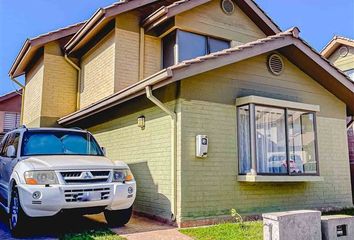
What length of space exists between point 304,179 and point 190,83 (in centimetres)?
371

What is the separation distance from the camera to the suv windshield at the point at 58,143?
22.6 ft

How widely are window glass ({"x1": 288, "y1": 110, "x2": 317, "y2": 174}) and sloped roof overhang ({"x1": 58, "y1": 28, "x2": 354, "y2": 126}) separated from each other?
129cm

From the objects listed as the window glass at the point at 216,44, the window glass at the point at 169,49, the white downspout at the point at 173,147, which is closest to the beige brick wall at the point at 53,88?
the window glass at the point at 169,49

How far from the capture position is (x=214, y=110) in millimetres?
7730

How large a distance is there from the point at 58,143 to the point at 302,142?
591 cm

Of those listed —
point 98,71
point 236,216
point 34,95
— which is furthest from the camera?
point 34,95

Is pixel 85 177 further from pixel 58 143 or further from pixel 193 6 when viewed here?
pixel 193 6

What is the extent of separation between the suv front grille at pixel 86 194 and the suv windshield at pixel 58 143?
1389 mm

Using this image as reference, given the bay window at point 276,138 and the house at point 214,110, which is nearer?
the house at point 214,110

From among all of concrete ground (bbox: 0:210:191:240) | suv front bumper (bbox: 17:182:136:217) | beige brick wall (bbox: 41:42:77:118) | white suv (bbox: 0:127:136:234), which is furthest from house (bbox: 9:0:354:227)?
suv front bumper (bbox: 17:182:136:217)

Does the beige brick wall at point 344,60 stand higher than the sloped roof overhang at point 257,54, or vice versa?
the beige brick wall at point 344,60

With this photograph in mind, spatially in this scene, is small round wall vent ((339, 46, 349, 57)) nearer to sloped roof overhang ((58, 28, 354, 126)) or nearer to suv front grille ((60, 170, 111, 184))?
sloped roof overhang ((58, 28, 354, 126))

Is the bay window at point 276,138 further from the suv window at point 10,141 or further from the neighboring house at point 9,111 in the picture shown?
the neighboring house at point 9,111

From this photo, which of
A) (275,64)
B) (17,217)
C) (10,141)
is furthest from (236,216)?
(10,141)
